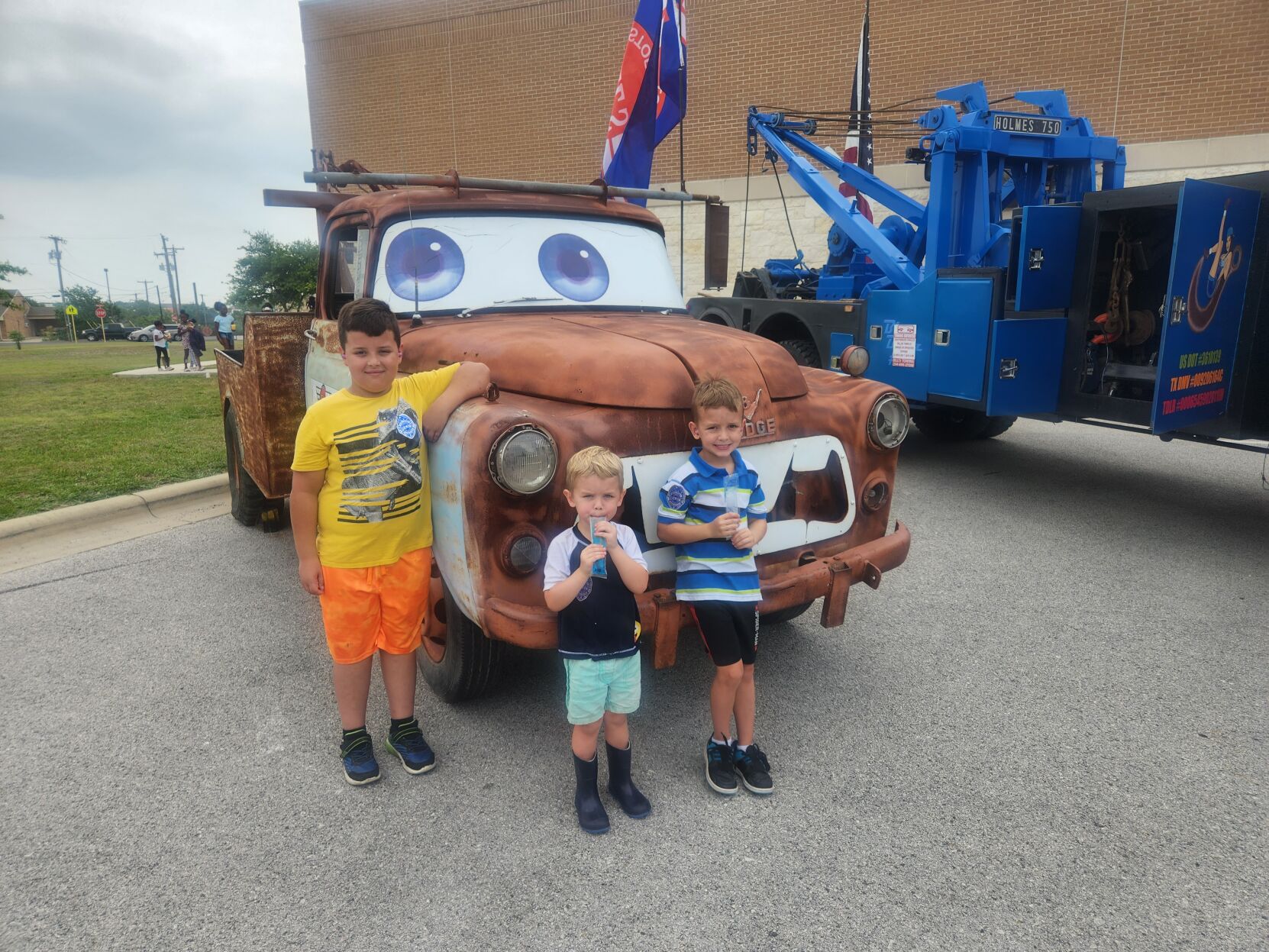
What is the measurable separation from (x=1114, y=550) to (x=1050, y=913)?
12.0 feet

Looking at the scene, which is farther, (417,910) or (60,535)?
(60,535)

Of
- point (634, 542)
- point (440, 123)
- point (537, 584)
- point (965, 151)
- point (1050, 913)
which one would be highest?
point (440, 123)

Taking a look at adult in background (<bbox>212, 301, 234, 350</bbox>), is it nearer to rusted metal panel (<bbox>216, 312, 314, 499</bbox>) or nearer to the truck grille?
rusted metal panel (<bbox>216, 312, 314, 499</bbox>)

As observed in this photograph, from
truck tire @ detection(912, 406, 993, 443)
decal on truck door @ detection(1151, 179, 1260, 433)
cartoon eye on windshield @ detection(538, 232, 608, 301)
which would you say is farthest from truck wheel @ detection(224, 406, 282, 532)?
truck tire @ detection(912, 406, 993, 443)

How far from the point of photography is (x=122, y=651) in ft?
12.4

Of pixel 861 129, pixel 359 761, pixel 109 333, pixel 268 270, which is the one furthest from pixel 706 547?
pixel 109 333

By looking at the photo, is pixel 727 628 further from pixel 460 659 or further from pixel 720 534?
pixel 460 659

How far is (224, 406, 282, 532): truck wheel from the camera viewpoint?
18.2 ft

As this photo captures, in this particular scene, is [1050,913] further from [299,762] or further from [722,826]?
[299,762]

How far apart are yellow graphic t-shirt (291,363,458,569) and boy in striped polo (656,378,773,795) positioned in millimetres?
841

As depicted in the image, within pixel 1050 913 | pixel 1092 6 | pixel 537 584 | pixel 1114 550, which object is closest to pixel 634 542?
pixel 537 584

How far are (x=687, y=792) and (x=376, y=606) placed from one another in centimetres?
121

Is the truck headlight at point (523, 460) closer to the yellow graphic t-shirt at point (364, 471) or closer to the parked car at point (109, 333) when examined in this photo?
the yellow graphic t-shirt at point (364, 471)

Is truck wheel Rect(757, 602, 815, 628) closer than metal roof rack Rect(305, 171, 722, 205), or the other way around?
metal roof rack Rect(305, 171, 722, 205)
